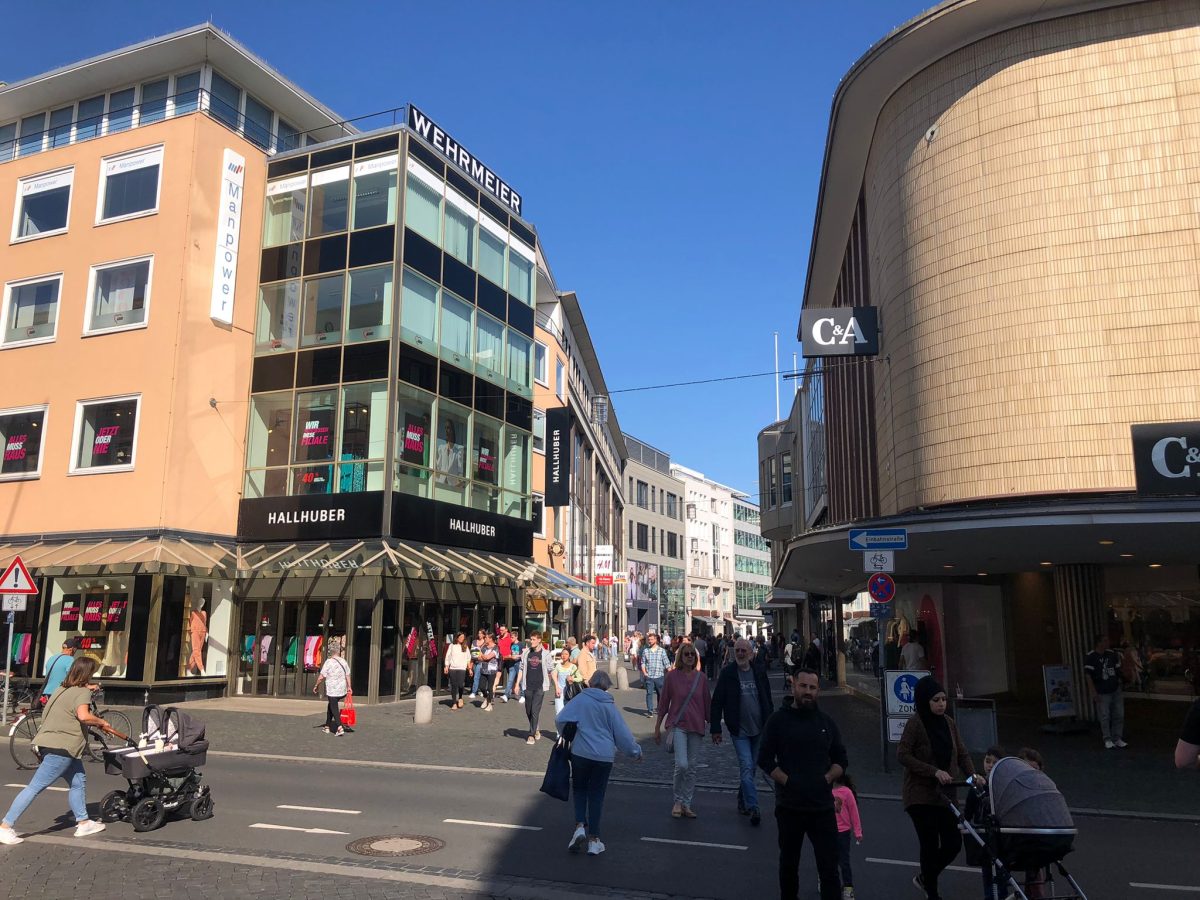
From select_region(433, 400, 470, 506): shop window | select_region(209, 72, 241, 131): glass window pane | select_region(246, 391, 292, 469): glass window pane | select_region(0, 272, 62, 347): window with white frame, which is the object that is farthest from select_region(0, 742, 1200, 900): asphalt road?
select_region(209, 72, 241, 131): glass window pane

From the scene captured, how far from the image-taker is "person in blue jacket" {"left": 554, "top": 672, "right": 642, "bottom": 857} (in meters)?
8.37

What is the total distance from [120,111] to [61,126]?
2672mm

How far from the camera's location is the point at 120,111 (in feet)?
86.8

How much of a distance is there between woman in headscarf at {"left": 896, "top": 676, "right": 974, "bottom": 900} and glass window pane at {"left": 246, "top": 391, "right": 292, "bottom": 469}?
828 inches

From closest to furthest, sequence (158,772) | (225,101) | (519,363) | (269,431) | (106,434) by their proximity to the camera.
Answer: (158,772), (106,434), (269,431), (225,101), (519,363)

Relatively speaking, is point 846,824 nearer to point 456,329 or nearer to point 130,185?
point 456,329

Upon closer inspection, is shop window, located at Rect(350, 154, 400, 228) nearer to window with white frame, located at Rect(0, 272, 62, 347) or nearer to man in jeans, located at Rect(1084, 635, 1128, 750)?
window with white frame, located at Rect(0, 272, 62, 347)

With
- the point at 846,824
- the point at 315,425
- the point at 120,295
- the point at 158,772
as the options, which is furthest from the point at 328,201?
the point at 846,824

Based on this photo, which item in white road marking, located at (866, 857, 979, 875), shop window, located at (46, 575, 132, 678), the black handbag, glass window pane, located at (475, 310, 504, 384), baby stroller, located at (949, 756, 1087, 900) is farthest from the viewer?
glass window pane, located at (475, 310, 504, 384)

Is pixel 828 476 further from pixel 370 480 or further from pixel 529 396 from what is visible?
pixel 370 480

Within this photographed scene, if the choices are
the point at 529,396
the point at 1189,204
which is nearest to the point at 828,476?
the point at 529,396

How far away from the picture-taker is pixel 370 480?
2388cm

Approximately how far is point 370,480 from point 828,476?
681 inches

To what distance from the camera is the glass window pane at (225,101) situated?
25562 millimetres
